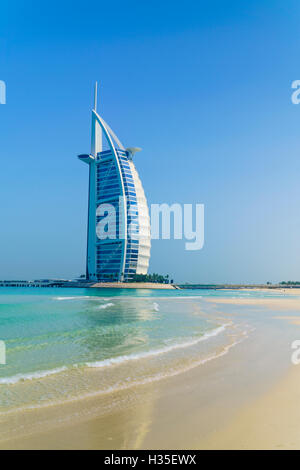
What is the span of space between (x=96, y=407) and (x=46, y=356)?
530 cm

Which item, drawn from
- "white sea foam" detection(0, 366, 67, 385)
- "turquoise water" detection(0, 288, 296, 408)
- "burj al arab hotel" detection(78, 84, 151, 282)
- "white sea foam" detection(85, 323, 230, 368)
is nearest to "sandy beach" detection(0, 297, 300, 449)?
"turquoise water" detection(0, 288, 296, 408)

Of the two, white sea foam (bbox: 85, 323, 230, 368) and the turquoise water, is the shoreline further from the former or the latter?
white sea foam (bbox: 85, 323, 230, 368)

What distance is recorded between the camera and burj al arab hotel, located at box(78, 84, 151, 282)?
12456 centimetres

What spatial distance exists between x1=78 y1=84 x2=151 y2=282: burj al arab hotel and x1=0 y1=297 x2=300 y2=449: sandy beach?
114821 millimetres

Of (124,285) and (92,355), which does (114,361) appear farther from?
(124,285)

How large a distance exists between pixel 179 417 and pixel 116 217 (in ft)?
413

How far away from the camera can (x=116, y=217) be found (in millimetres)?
130500

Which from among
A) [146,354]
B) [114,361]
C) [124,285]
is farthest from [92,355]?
[124,285]

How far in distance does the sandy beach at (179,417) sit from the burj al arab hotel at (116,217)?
115 meters
